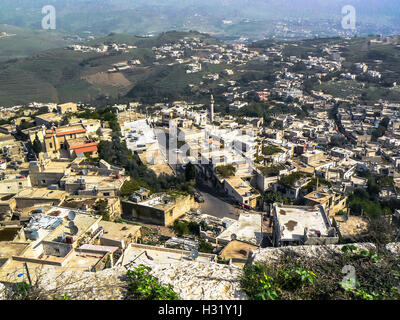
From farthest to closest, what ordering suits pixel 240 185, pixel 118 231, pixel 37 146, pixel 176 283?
pixel 37 146
pixel 240 185
pixel 118 231
pixel 176 283

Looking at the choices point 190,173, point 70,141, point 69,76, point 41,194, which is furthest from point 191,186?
point 69,76

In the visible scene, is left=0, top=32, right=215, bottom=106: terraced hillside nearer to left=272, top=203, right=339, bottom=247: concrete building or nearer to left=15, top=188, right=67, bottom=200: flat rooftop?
left=15, top=188, right=67, bottom=200: flat rooftop

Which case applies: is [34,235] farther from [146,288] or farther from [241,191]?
[241,191]

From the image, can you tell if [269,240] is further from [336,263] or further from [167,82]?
[167,82]

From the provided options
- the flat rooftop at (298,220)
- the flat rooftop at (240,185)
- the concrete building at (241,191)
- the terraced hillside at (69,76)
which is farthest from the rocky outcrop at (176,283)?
the terraced hillside at (69,76)

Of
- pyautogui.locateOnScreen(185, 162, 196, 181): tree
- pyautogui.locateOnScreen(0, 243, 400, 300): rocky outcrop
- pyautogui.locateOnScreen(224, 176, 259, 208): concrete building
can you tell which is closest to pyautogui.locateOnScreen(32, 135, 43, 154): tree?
pyautogui.locateOnScreen(185, 162, 196, 181): tree

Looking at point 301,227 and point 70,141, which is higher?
point 70,141

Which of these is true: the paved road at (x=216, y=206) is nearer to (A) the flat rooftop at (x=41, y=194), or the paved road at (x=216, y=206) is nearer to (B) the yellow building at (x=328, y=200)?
(B) the yellow building at (x=328, y=200)
